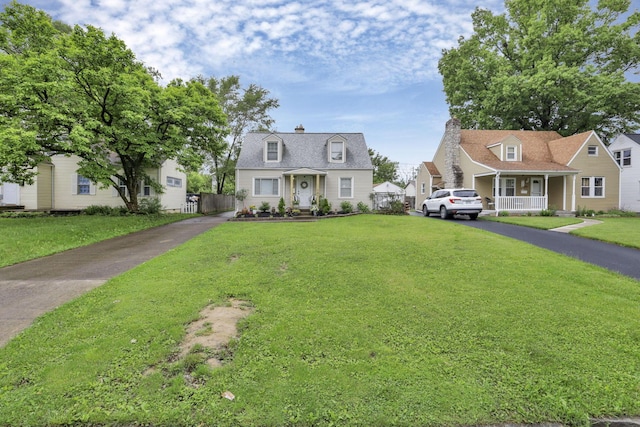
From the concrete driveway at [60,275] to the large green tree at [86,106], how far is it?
20.3 feet

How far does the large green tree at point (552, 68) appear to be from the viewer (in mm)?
25328

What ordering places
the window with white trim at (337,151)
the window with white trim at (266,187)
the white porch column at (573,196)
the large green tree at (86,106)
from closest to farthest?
the large green tree at (86,106) → the window with white trim at (266,187) → the white porch column at (573,196) → the window with white trim at (337,151)

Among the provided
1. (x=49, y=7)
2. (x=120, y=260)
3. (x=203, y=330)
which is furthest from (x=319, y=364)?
(x=49, y=7)

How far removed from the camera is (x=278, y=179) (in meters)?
20.5

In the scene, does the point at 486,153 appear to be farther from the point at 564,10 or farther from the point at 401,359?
the point at 401,359

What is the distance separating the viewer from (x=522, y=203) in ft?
66.1

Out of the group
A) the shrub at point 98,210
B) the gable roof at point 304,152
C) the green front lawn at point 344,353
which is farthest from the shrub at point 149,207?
the green front lawn at point 344,353

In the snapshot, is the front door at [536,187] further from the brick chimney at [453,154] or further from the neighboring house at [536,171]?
the brick chimney at [453,154]

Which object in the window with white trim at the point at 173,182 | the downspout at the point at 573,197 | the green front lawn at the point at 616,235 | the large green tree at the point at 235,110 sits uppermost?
the large green tree at the point at 235,110

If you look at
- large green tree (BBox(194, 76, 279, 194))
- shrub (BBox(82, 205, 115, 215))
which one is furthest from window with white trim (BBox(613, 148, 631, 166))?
shrub (BBox(82, 205, 115, 215))

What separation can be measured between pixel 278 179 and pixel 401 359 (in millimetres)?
18151

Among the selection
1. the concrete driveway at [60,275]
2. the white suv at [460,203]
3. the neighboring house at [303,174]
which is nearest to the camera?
the concrete driveway at [60,275]

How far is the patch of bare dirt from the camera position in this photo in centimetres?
334

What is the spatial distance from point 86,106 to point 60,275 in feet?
37.2
